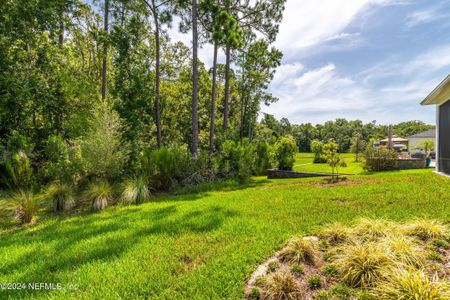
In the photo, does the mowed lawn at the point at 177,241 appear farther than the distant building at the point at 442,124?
No

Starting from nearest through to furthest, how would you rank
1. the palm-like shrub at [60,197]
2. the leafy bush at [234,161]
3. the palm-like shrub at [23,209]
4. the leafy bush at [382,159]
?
the palm-like shrub at [23,209] < the palm-like shrub at [60,197] < the leafy bush at [234,161] < the leafy bush at [382,159]

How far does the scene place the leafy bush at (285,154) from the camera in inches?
561

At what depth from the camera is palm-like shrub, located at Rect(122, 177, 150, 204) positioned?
21.4 feet

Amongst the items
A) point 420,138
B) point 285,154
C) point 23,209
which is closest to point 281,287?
point 23,209

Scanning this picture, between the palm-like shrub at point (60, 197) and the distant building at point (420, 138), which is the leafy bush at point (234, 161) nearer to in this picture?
the palm-like shrub at point (60, 197)

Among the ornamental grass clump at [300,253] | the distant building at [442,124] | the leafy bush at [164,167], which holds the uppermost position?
the distant building at [442,124]

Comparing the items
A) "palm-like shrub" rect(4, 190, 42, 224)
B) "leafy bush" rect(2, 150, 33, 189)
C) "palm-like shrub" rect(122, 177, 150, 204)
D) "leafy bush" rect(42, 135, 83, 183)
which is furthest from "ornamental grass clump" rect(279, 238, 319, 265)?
"leafy bush" rect(2, 150, 33, 189)

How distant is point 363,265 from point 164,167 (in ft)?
23.2

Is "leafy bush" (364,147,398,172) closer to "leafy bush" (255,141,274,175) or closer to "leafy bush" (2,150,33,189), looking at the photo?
"leafy bush" (255,141,274,175)

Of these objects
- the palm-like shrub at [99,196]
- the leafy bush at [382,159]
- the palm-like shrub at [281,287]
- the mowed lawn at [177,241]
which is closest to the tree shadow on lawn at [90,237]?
the mowed lawn at [177,241]

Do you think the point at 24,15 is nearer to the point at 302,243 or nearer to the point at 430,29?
the point at 302,243

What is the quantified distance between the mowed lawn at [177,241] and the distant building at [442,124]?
3917 mm

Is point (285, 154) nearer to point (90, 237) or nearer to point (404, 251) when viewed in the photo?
point (404, 251)

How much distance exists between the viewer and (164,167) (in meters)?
8.22
